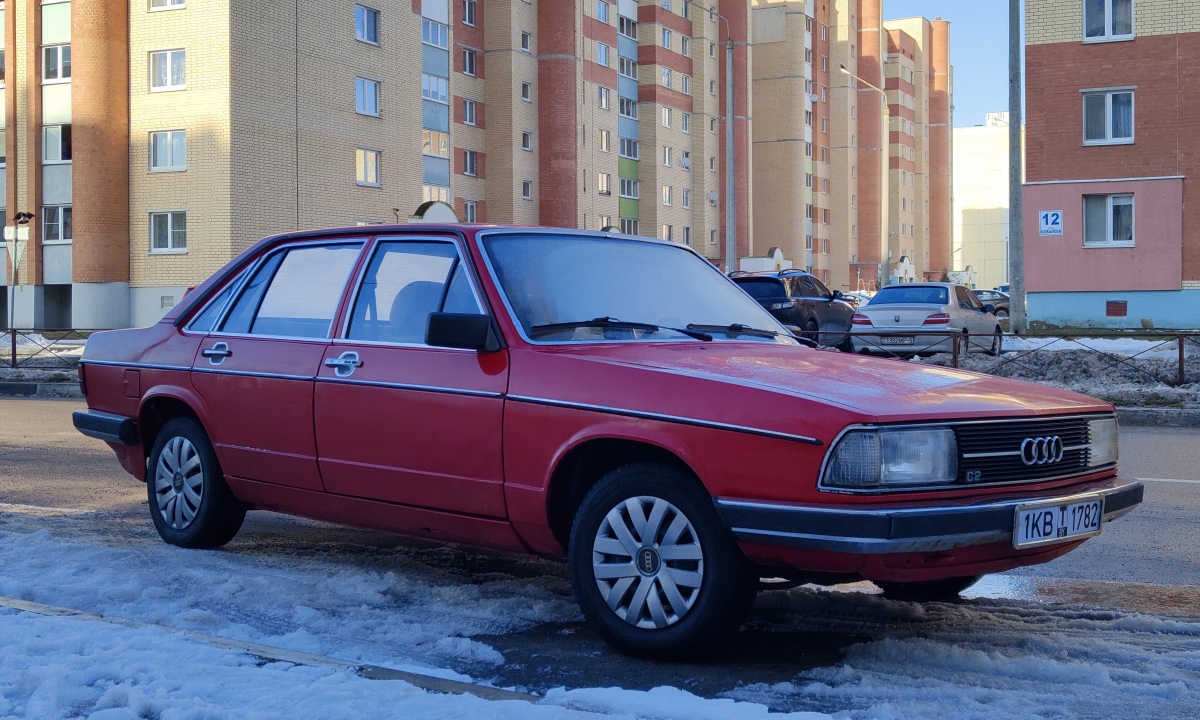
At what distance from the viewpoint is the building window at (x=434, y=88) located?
5403 cm

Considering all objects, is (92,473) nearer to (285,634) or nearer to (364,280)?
(364,280)

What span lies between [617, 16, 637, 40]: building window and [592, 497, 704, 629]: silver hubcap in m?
65.7

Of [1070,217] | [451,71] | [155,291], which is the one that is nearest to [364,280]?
[1070,217]

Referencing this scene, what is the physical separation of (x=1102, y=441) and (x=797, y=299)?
23.4m

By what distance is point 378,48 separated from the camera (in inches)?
1735

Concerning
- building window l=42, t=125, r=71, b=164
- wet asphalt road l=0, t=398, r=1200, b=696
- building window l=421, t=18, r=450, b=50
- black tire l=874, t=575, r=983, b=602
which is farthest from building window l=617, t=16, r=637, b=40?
black tire l=874, t=575, r=983, b=602

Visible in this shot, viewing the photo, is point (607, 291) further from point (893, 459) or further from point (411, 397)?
point (893, 459)

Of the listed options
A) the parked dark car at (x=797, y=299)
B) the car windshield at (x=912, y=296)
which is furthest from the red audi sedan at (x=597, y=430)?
the parked dark car at (x=797, y=299)

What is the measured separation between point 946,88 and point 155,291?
89.3m

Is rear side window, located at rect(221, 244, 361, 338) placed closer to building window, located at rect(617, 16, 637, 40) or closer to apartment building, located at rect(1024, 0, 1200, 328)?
apartment building, located at rect(1024, 0, 1200, 328)

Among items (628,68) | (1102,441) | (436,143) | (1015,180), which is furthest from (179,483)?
(628,68)

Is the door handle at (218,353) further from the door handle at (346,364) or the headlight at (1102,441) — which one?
the headlight at (1102,441)

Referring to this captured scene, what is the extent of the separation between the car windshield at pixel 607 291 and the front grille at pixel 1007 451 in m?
1.38

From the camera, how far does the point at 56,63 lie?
4238 cm
